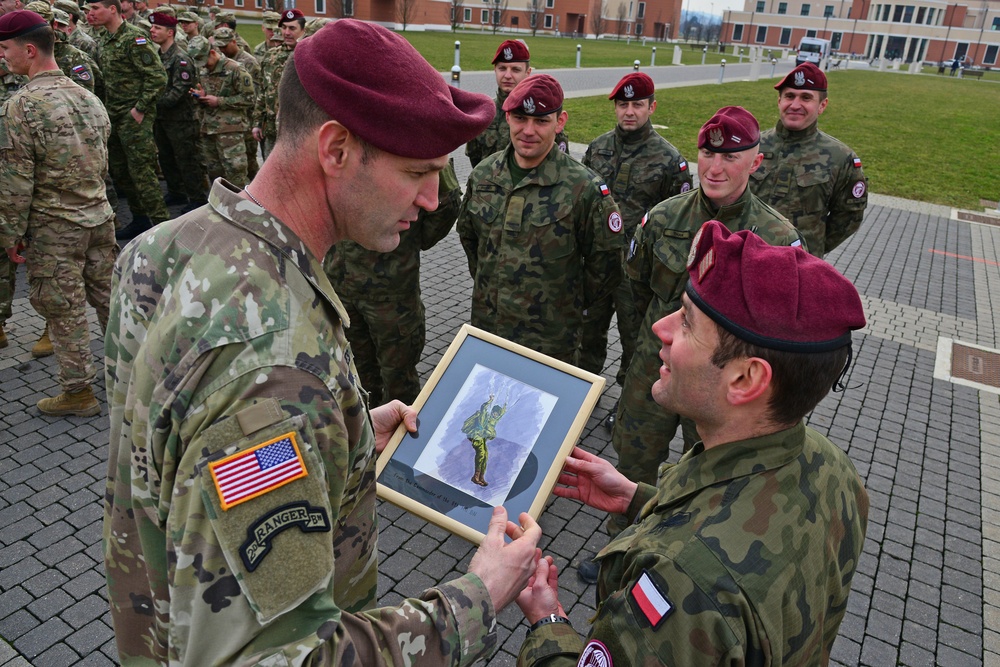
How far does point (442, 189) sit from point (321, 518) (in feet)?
11.9

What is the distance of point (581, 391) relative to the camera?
2707mm

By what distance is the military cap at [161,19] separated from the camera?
916 cm

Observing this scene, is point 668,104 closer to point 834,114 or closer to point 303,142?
point 834,114

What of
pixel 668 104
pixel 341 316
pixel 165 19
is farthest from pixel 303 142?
pixel 668 104

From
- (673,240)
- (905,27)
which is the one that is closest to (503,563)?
(673,240)

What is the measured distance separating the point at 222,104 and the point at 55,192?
15.6 feet

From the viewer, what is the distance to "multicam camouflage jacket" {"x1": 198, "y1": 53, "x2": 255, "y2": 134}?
30.4 ft

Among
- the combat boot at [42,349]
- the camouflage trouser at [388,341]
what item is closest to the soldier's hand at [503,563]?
the camouflage trouser at [388,341]

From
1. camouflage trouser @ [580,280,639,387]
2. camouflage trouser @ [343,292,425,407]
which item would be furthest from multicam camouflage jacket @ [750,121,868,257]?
camouflage trouser @ [343,292,425,407]

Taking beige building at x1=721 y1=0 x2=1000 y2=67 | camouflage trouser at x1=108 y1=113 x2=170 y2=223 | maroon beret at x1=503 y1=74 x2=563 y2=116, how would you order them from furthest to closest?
beige building at x1=721 y1=0 x2=1000 y2=67 < camouflage trouser at x1=108 y1=113 x2=170 y2=223 < maroon beret at x1=503 y1=74 x2=563 y2=116

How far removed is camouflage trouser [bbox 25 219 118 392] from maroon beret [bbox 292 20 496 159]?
447cm

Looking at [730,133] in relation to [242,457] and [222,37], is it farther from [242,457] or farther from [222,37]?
[222,37]

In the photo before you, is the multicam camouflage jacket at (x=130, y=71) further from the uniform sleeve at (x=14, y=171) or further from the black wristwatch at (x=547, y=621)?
the black wristwatch at (x=547, y=621)

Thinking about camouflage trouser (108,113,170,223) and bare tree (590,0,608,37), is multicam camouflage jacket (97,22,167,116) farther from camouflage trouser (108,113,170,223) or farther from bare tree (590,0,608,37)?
bare tree (590,0,608,37)
